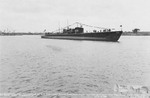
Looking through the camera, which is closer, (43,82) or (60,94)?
(60,94)

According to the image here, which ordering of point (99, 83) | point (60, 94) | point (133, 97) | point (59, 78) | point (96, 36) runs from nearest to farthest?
point (133, 97) < point (60, 94) < point (99, 83) < point (59, 78) < point (96, 36)

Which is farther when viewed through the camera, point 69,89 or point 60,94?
point 69,89

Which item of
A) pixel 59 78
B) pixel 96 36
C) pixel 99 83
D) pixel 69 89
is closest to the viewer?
pixel 69 89

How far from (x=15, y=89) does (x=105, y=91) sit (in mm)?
6514

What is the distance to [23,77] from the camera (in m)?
15.9

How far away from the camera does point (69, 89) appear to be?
12344mm

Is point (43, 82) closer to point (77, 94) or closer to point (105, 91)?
point (77, 94)

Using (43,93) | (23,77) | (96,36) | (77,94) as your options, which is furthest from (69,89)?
(96,36)

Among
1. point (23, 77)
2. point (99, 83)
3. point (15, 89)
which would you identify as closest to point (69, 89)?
point (99, 83)

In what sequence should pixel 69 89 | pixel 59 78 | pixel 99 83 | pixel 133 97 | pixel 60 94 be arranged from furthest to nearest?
pixel 59 78, pixel 99 83, pixel 69 89, pixel 60 94, pixel 133 97

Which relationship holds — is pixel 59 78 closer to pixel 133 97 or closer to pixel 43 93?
pixel 43 93

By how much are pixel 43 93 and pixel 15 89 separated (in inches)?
96.6

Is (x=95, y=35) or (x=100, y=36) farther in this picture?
(x=95, y=35)

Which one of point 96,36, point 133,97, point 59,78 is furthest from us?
point 96,36
